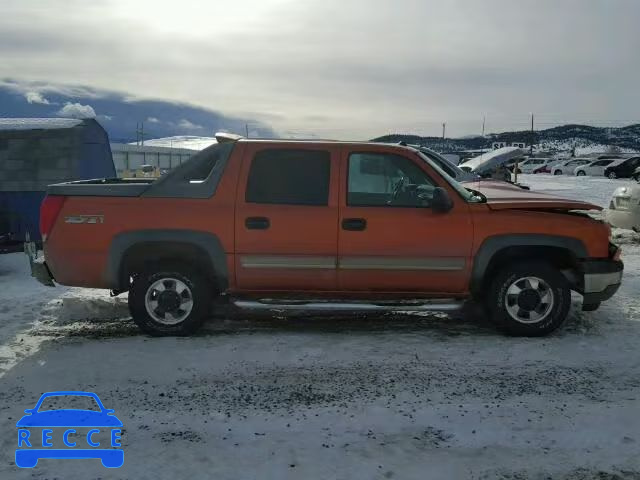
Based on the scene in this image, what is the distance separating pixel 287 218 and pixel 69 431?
8.23 feet

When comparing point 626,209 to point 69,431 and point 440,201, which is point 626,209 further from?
point 69,431

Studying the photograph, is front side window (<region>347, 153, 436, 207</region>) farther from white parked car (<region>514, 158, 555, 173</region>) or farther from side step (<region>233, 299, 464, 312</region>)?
white parked car (<region>514, 158, 555, 173</region>)

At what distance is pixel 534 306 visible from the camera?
530 cm

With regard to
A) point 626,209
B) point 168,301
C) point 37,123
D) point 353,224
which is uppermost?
point 37,123

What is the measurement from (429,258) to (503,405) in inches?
64.6

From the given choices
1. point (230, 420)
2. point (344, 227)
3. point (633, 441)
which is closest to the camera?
point (633, 441)

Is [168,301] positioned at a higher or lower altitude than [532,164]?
lower

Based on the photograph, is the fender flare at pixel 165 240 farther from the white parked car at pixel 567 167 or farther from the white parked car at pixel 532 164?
the white parked car at pixel 532 164

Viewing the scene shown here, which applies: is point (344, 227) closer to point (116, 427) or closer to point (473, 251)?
point (473, 251)

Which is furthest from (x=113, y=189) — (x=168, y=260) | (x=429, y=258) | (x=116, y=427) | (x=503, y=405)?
(x=503, y=405)

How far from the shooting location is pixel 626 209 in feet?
36.1

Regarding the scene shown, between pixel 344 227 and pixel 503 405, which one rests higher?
pixel 344 227

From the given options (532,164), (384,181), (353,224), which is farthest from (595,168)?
(353,224)

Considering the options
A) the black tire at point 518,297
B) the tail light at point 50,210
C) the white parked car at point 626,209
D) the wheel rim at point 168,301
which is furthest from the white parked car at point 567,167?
the tail light at point 50,210
